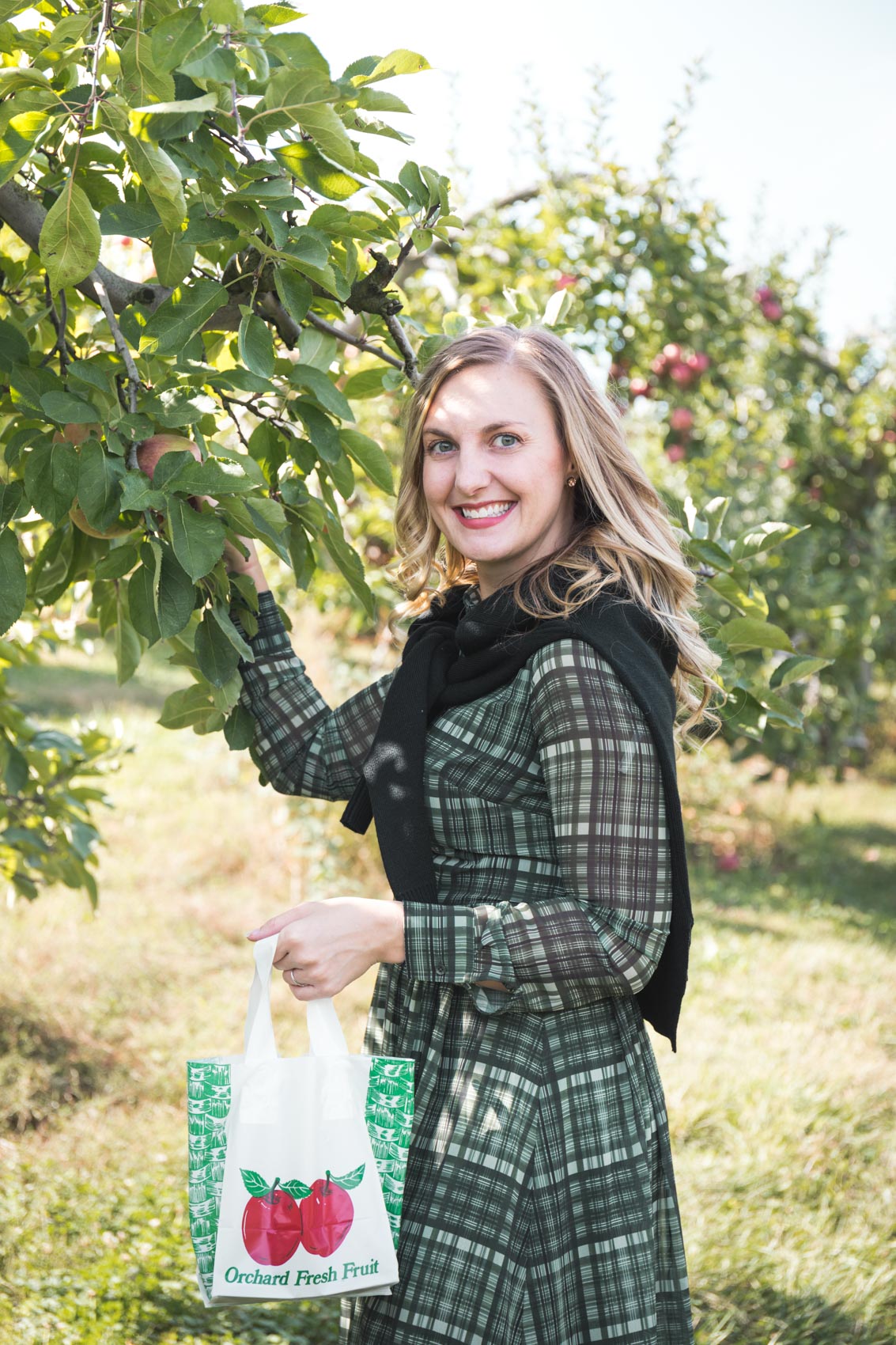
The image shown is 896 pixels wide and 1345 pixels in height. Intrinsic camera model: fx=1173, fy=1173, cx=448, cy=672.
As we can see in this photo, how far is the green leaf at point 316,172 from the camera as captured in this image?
4.09ft

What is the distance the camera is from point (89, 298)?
4.81ft

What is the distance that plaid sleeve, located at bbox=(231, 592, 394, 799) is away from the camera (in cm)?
168

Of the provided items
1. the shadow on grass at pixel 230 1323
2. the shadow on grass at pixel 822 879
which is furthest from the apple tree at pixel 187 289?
the shadow on grass at pixel 822 879

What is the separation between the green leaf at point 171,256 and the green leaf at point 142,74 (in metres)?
0.13

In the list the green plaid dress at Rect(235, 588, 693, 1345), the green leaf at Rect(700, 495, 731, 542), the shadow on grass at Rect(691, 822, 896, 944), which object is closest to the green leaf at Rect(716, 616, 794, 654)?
the green leaf at Rect(700, 495, 731, 542)

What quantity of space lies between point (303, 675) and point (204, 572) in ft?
1.88

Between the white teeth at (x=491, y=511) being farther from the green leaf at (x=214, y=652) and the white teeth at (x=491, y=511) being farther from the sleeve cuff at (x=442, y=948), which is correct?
the sleeve cuff at (x=442, y=948)

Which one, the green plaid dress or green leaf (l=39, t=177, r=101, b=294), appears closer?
green leaf (l=39, t=177, r=101, b=294)

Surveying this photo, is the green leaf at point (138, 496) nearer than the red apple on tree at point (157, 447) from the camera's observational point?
Yes

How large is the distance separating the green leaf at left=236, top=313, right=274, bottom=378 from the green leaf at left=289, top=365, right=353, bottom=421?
7 cm

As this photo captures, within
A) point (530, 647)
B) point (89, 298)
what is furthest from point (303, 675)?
point (89, 298)

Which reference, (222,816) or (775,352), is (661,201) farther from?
(222,816)

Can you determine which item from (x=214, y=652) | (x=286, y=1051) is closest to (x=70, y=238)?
(x=214, y=652)

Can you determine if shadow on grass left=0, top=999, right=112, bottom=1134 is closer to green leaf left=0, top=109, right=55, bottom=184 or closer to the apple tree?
the apple tree
